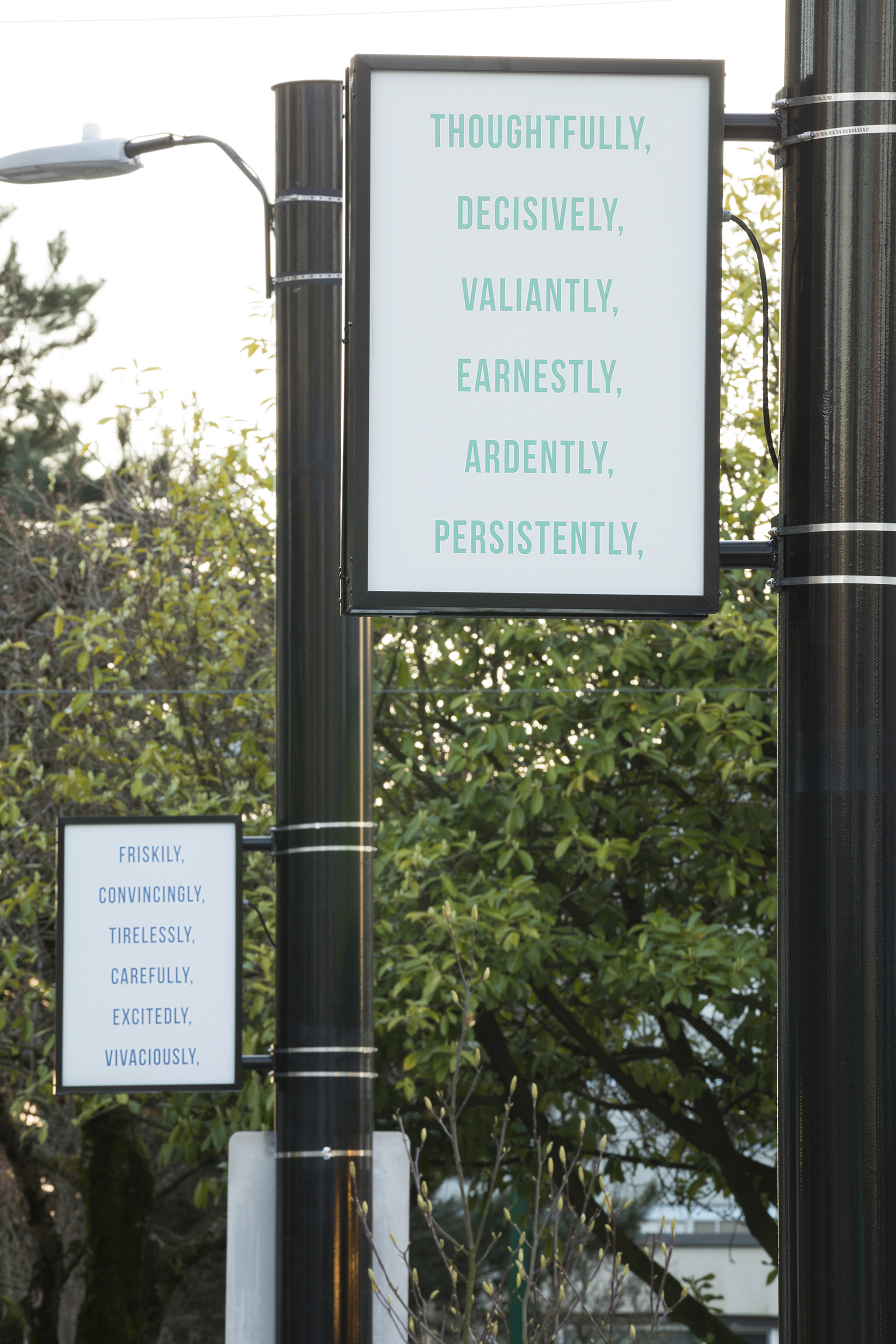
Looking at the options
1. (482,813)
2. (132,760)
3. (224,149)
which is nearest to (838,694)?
(224,149)

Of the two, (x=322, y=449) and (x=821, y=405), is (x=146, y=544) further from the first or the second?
(x=821, y=405)

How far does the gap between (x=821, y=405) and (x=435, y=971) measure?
20.1ft

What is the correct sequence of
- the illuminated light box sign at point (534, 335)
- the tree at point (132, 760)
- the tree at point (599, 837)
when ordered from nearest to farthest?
the illuminated light box sign at point (534, 335)
the tree at point (599, 837)
the tree at point (132, 760)

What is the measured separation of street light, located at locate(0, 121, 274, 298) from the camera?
576 cm

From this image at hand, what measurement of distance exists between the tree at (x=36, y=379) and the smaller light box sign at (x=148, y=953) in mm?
13780

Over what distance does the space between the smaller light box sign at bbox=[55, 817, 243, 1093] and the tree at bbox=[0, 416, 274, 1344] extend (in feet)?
9.91

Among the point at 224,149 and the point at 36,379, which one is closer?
the point at 224,149

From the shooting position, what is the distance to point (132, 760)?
11078 mm

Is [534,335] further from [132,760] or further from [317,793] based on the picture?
[132,760]

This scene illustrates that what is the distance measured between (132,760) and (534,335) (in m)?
8.69

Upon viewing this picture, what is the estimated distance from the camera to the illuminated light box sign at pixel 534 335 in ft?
9.20

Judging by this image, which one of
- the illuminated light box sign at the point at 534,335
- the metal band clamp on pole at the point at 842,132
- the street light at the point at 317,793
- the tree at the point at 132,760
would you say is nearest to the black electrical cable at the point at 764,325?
the illuminated light box sign at the point at 534,335

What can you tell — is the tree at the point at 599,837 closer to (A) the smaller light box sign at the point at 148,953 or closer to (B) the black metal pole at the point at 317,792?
(A) the smaller light box sign at the point at 148,953

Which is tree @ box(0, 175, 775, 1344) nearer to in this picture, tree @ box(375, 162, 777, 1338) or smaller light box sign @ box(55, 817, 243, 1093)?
tree @ box(375, 162, 777, 1338)
